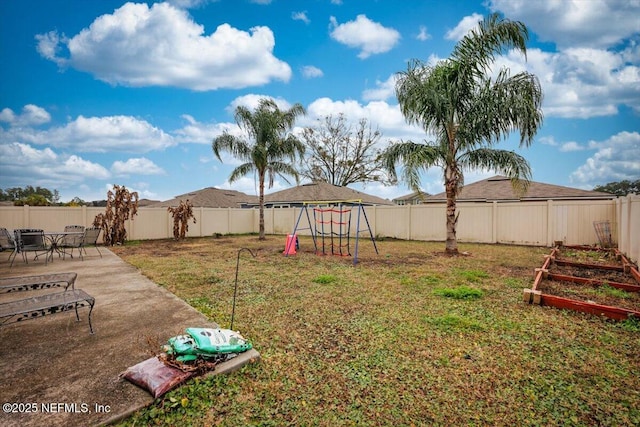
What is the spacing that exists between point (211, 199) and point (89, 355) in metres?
25.3

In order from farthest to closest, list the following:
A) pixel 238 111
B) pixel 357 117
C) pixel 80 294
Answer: pixel 357 117
pixel 238 111
pixel 80 294

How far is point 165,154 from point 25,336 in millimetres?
13501

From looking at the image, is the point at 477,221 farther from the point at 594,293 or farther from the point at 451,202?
the point at 594,293

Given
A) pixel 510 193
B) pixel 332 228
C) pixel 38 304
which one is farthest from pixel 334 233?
pixel 510 193

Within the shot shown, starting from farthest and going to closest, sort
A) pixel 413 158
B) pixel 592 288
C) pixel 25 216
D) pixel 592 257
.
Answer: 1. pixel 25 216
2. pixel 413 158
3. pixel 592 257
4. pixel 592 288

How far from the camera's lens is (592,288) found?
518 centimetres

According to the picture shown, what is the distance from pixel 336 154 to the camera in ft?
103

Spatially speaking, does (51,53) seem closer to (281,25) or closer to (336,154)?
(281,25)

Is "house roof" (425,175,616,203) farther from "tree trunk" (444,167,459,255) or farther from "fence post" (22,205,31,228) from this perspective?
"fence post" (22,205,31,228)

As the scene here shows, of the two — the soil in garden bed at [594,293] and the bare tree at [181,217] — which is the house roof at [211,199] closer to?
the bare tree at [181,217]

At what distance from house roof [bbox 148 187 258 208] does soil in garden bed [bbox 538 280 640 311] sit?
2401 centimetres

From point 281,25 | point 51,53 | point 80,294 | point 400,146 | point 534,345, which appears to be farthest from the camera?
point 281,25

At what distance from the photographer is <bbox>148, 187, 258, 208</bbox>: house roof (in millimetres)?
25375

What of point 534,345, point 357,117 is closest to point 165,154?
point 534,345
